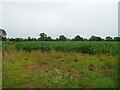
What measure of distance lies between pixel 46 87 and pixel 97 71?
3447mm

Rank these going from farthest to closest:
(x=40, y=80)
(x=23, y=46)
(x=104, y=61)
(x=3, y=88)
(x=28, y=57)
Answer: (x=23, y=46) → (x=28, y=57) → (x=104, y=61) → (x=40, y=80) → (x=3, y=88)

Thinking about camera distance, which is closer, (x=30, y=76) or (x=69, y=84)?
(x=69, y=84)

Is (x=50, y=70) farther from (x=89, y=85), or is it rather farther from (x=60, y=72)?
(x=89, y=85)

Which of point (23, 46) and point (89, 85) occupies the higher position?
point (23, 46)

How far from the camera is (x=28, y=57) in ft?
51.4

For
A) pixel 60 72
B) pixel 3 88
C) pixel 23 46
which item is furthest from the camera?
pixel 23 46

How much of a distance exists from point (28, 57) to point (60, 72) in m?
4.08

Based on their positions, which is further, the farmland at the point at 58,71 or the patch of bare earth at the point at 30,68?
the patch of bare earth at the point at 30,68

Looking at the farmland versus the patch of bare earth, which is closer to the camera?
the farmland

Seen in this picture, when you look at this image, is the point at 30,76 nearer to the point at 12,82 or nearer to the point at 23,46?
the point at 12,82

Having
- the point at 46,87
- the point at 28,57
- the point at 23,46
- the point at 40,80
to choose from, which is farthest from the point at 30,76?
the point at 23,46

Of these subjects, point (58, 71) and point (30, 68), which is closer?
point (58, 71)

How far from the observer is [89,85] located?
1040 centimetres

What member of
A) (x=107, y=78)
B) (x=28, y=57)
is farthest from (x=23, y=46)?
(x=107, y=78)
